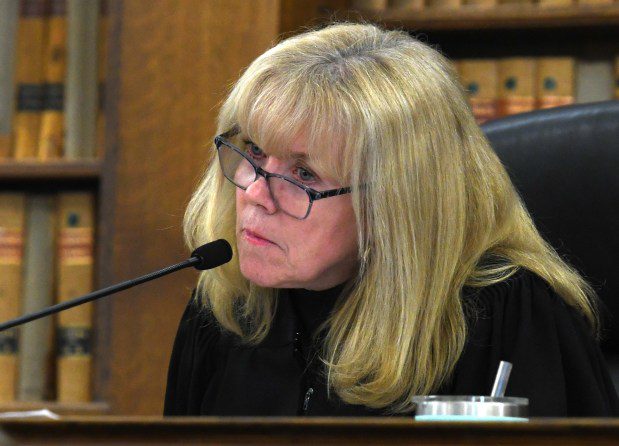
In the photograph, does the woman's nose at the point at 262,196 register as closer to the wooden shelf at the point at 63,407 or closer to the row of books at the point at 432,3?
the wooden shelf at the point at 63,407

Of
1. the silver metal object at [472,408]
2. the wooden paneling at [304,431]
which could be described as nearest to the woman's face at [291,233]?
the silver metal object at [472,408]

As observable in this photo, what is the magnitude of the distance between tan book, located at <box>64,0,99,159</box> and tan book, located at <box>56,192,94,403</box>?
0.47ft

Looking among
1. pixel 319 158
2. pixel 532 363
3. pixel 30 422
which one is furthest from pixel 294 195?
pixel 30 422

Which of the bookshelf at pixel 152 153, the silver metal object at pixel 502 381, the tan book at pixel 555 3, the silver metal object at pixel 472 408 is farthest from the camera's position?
the tan book at pixel 555 3

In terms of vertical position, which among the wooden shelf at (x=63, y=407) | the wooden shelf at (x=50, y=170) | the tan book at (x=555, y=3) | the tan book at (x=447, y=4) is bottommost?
the wooden shelf at (x=63, y=407)

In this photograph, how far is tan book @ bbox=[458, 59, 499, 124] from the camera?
7.66 feet

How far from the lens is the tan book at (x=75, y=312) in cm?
229

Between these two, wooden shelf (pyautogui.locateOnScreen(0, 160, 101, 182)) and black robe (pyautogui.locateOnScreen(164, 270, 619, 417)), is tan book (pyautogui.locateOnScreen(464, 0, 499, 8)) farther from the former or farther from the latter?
black robe (pyautogui.locateOnScreen(164, 270, 619, 417))

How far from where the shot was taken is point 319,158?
1.38 meters

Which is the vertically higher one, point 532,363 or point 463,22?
point 463,22

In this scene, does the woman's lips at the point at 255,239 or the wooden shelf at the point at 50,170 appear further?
the wooden shelf at the point at 50,170

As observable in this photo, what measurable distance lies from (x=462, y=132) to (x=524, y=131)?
6.3 inches

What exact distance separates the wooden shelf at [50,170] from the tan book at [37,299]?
7cm

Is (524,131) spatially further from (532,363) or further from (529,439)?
(529,439)
